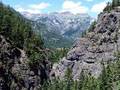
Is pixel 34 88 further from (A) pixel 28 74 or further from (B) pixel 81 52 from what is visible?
(B) pixel 81 52

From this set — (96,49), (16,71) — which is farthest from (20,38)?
(96,49)

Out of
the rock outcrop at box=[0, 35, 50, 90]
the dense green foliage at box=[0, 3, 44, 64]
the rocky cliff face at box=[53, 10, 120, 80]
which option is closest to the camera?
the rock outcrop at box=[0, 35, 50, 90]

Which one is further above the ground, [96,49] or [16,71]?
[96,49]

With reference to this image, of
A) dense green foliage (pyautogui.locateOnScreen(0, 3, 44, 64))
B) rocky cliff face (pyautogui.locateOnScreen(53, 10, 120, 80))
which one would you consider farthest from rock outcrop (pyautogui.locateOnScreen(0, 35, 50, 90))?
rocky cliff face (pyautogui.locateOnScreen(53, 10, 120, 80))

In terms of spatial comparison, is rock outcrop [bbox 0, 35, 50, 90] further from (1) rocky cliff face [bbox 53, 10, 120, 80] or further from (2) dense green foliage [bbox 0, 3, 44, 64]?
(1) rocky cliff face [bbox 53, 10, 120, 80]

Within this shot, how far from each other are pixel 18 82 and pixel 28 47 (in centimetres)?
2904

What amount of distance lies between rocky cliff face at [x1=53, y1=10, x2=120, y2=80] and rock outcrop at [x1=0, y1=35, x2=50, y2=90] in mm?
18813

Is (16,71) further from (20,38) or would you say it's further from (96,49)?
(96,49)

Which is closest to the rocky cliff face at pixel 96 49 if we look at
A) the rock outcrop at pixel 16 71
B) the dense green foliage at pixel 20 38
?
the dense green foliage at pixel 20 38

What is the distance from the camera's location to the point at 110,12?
196m

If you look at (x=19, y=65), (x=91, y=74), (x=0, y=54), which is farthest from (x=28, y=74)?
(x=91, y=74)

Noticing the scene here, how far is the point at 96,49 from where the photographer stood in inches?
7283

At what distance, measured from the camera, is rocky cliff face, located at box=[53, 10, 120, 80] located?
580ft

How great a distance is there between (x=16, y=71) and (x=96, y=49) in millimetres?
47131
